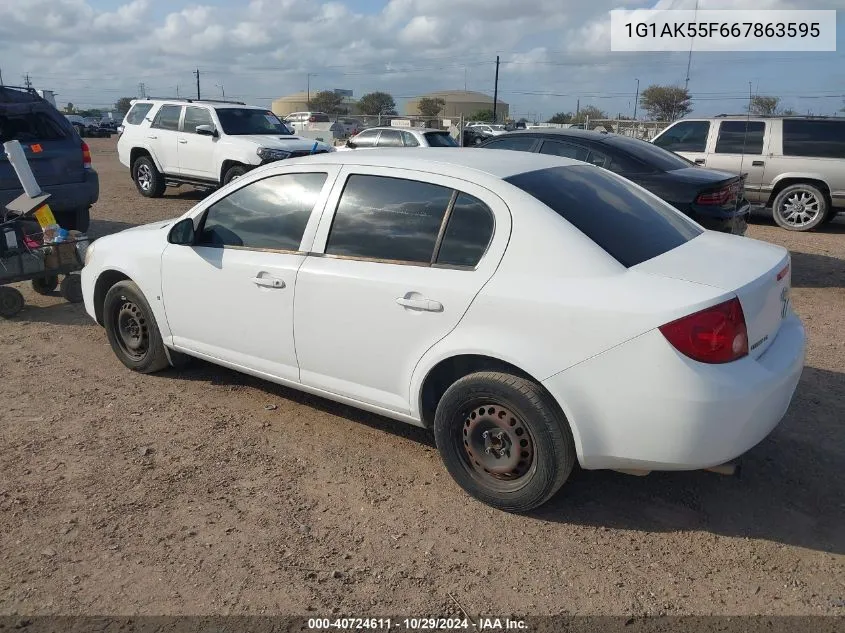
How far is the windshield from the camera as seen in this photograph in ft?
43.3

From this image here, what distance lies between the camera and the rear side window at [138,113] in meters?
14.6

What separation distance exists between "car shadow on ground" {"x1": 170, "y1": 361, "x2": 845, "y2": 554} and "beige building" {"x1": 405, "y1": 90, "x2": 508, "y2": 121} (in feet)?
277

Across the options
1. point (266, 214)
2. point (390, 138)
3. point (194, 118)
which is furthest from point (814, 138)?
point (194, 118)

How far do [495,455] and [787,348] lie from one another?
1.43 meters

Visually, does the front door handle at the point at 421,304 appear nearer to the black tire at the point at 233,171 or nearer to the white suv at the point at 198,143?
the white suv at the point at 198,143

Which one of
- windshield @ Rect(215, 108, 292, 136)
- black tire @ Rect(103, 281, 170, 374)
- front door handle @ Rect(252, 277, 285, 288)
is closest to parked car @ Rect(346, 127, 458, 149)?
windshield @ Rect(215, 108, 292, 136)

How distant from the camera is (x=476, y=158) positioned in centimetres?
385

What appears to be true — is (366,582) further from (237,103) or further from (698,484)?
(237,103)

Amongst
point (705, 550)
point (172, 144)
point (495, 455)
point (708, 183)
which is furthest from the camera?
point (172, 144)

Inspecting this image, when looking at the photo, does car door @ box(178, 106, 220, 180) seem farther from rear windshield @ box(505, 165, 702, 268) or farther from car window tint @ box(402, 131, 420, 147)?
rear windshield @ box(505, 165, 702, 268)

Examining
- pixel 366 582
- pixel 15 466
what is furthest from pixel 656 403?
pixel 15 466

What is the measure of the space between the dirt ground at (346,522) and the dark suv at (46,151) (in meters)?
4.35

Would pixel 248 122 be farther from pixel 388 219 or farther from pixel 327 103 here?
pixel 327 103

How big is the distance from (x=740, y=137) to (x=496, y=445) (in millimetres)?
10051
